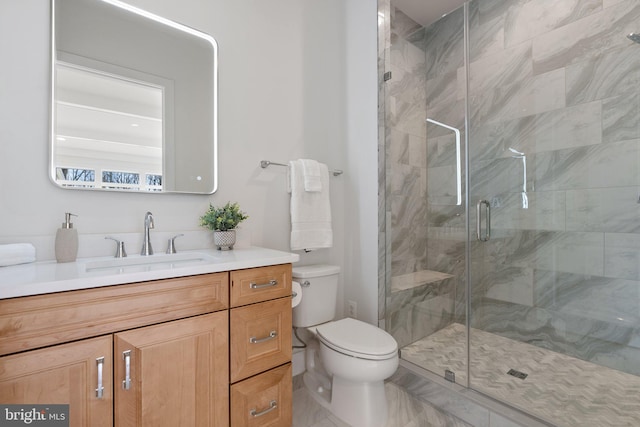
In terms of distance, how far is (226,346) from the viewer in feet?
3.67

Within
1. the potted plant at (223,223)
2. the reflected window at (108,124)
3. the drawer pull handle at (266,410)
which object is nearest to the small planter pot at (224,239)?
the potted plant at (223,223)

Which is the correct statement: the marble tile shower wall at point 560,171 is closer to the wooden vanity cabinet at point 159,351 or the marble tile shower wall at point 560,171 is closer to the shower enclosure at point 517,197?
the shower enclosure at point 517,197

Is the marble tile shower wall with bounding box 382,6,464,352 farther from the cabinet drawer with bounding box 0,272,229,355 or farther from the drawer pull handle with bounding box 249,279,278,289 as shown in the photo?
the cabinet drawer with bounding box 0,272,229,355

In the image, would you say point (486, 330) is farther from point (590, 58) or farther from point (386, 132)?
point (590, 58)

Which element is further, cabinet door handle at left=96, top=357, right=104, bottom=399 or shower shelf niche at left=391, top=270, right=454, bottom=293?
shower shelf niche at left=391, top=270, right=454, bottom=293

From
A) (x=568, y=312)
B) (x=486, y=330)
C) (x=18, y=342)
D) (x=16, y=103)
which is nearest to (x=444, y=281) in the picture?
(x=486, y=330)

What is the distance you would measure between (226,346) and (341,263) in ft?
3.90

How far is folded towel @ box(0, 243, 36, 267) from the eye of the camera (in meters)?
1.01

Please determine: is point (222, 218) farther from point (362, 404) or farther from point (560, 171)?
point (560, 171)

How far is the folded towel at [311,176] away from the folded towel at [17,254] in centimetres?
127

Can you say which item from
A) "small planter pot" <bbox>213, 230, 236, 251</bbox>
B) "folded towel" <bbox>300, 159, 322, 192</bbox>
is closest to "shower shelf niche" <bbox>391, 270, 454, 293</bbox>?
"folded towel" <bbox>300, 159, 322, 192</bbox>

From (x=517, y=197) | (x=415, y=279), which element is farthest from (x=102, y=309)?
(x=517, y=197)

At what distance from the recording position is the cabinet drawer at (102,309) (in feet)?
2.53

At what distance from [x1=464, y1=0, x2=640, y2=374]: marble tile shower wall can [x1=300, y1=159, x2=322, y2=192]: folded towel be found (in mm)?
Result: 1062
